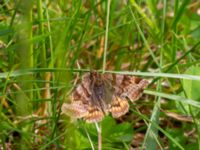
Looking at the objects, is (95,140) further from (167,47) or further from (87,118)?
(167,47)

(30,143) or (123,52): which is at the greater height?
(123,52)

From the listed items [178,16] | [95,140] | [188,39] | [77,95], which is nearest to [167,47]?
[178,16]

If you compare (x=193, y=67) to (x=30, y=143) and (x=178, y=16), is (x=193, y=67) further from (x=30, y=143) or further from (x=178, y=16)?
(x=30, y=143)

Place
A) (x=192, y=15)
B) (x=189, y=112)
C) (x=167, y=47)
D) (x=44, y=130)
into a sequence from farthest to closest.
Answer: (x=192, y=15)
(x=167, y=47)
(x=44, y=130)
(x=189, y=112)

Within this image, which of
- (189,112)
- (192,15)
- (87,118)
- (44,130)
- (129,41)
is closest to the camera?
(87,118)

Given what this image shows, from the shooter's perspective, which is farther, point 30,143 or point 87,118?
point 30,143

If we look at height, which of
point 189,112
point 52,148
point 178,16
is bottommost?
point 52,148
